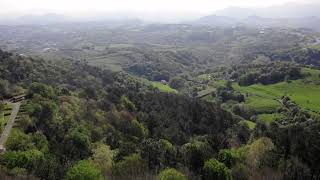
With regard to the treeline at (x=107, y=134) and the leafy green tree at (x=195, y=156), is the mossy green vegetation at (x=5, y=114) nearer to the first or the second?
the treeline at (x=107, y=134)

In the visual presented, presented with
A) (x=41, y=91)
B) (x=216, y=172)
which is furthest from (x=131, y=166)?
(x=41, y=91)

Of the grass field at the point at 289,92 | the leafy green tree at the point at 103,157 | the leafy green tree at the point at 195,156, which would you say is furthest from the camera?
the grass field at the point at 289,92

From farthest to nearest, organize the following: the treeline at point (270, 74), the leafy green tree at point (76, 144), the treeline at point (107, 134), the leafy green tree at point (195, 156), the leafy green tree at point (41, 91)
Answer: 1. the treeline at point (270, 74)
2. the leafy green tree at point (41, 91)
3. the leafy green tree at point (195, 156)
4. the leafy green tree at point (76, 144)
5. the treeline at point (107, 134)

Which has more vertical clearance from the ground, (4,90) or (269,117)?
(4,90)

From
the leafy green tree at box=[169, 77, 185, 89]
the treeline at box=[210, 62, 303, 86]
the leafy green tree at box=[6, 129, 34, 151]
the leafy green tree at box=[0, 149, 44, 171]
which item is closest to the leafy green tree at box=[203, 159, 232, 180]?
the leafy green tree at box=[0, 149, 44, 171]

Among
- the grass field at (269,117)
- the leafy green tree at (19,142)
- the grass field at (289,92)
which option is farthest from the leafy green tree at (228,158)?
the grass field at (289,92)

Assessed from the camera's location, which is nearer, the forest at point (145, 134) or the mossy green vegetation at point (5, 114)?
the forest at point (145, 134)

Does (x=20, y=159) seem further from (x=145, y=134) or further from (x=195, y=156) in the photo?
(x=145, y=134)

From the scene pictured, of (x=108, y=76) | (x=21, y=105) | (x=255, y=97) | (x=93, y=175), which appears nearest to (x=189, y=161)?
(x=93, y=175)

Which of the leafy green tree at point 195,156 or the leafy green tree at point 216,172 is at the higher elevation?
the leafy green tree at point 216,172
